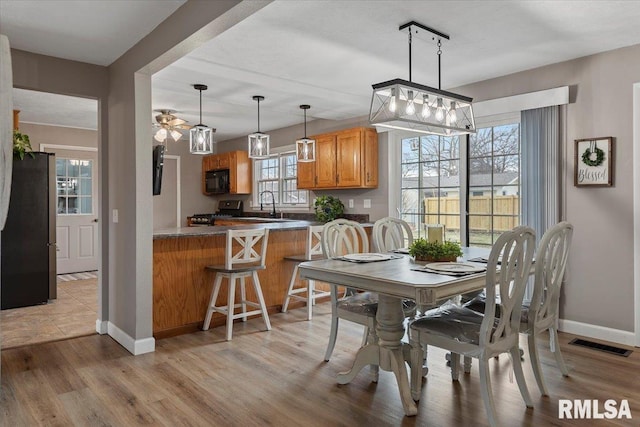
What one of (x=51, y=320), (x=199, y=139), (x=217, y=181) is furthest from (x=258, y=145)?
(x=217, y=181)

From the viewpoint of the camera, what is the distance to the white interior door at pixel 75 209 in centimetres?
669

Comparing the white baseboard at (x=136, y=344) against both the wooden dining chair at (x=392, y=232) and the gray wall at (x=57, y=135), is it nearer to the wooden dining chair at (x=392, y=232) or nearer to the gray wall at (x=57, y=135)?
the wooden dining chair at (x=392, y=232)

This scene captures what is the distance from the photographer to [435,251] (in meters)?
2.64

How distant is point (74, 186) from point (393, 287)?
6471 mm

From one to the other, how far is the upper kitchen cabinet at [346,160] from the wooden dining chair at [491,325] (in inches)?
120

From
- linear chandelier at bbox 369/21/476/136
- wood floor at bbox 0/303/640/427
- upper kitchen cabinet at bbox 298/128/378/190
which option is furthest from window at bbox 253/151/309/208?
linear chandelier at bbox 369/21/476/136

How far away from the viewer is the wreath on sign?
11.3 feet

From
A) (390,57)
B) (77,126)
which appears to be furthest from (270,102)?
(77,126)

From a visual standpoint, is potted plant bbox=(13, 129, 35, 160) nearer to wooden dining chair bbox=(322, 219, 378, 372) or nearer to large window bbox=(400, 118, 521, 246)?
wooden dining chair bbox=(322, 219, 378, 372)

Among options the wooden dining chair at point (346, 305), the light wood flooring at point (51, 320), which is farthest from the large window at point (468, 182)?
the light wood flooring at point (51, 320)

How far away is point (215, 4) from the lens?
232 centimetres

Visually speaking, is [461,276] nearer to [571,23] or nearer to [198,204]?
[571,23]

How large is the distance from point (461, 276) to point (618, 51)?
2.56 m

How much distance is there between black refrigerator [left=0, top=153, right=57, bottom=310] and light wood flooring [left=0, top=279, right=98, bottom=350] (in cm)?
19
